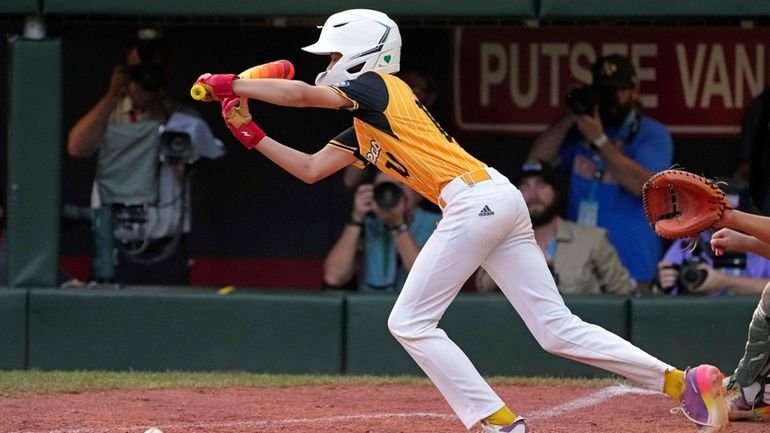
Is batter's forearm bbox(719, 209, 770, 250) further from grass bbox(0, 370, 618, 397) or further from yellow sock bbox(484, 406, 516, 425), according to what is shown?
grass bbox(0, 370, 618, 397)

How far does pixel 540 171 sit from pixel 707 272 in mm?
1087

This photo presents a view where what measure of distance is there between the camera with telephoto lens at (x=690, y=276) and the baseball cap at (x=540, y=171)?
2.84 feet

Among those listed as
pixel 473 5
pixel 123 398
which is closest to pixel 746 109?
A: pixel 473 5

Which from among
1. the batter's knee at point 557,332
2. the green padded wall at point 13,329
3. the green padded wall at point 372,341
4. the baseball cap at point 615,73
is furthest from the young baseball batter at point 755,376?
the green padded wall at point 13,329

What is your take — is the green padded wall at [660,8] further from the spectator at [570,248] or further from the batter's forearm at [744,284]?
the batter's forearm at [744,284]

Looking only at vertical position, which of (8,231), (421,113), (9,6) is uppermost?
(9,6)

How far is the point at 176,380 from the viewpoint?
290 inches

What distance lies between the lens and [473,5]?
755cm

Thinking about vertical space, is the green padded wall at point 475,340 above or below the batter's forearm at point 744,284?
below

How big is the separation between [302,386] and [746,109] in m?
3.45

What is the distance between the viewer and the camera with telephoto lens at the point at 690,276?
7887 millimetres

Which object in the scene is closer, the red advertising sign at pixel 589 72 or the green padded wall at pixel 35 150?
the green padded wall at pixel 35 150

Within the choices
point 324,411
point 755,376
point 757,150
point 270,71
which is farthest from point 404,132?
point 757,150

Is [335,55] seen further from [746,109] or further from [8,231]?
[746,109]
